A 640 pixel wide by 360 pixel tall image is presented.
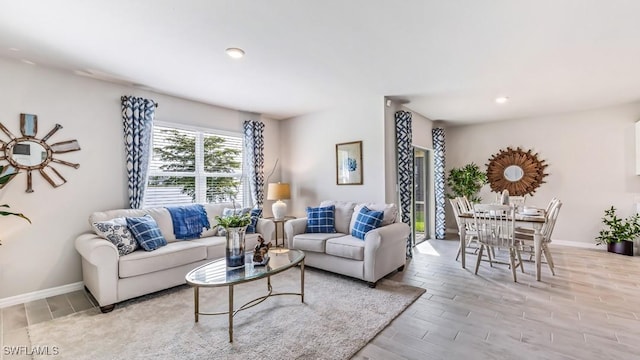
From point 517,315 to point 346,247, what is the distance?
1.75 meters

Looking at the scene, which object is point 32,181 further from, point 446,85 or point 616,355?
point 616,355

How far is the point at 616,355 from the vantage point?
6.66ft

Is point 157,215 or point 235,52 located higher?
point 235,52

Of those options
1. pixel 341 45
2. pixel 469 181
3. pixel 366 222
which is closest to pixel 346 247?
pixel 366 222

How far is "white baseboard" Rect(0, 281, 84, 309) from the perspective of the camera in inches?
115

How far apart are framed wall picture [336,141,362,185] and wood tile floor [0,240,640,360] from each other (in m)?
1.62

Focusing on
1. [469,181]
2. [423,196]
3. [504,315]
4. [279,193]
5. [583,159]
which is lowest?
[504,315]

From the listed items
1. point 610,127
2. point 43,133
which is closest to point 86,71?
point 43,133

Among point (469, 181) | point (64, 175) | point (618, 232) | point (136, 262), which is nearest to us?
point (136, 262)

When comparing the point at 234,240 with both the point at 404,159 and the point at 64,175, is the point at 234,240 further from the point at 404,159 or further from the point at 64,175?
the point at 404,159

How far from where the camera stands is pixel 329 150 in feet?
16.5

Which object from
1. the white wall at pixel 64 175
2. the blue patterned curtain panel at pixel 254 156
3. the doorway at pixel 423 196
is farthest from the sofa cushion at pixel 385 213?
the white wall at pixel 64 175

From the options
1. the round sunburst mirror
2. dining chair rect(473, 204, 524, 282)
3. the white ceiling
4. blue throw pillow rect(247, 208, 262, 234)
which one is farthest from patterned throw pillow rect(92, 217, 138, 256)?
the round sunburst mirror

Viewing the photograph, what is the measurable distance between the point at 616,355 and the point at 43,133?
5563 millimetres
